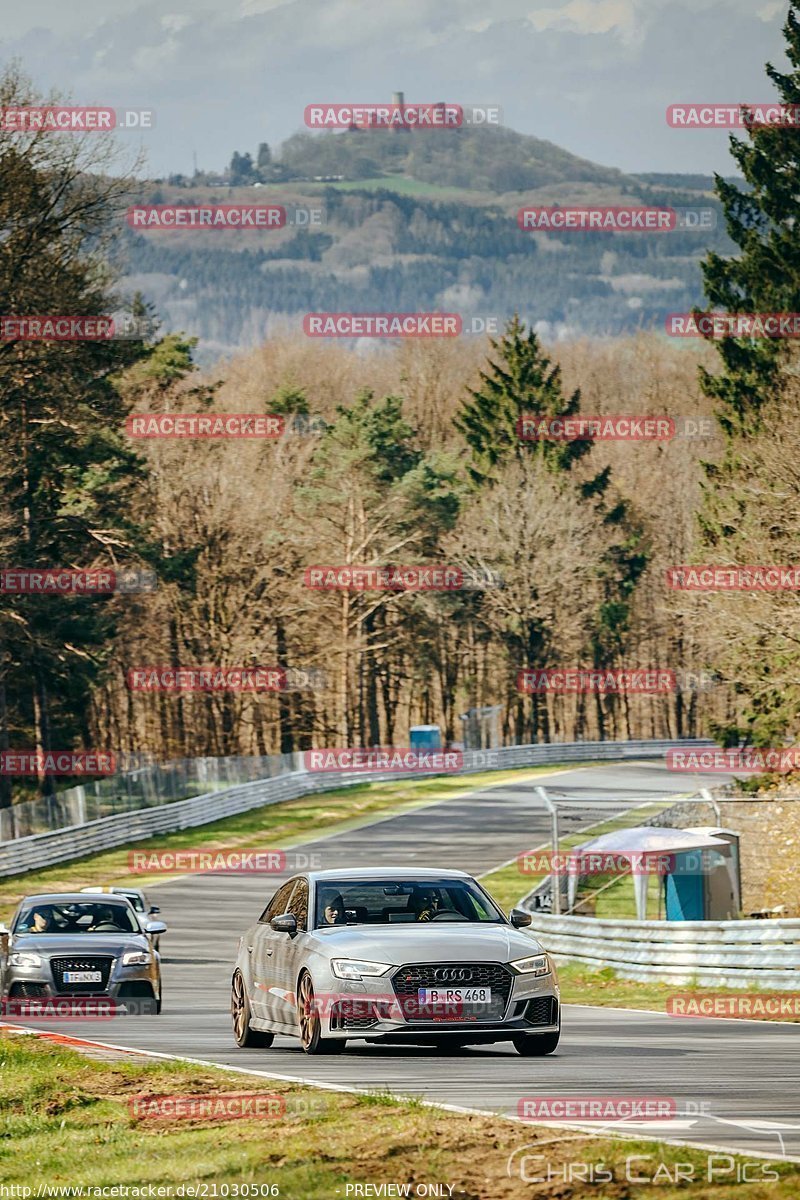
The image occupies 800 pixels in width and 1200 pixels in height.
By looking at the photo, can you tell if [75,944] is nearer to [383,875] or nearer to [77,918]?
[77,918]

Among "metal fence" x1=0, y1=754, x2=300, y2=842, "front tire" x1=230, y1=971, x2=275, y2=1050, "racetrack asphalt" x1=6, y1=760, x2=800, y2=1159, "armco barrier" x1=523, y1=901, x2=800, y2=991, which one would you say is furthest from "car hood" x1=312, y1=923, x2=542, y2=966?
"metal fence" x1=0, y1=754, x2=300, y2=842

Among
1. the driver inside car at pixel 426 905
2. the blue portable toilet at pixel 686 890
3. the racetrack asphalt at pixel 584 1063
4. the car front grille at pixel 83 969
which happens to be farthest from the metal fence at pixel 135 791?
the driver inside car at pixel 426 905

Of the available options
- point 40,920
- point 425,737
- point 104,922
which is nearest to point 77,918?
point 104,922

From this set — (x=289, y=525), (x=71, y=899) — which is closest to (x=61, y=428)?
(x=289, y=525)

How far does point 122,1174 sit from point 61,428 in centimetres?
4848

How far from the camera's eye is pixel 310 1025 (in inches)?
554

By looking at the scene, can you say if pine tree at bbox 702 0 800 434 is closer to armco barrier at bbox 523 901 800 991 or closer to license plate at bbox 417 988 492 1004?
armco barrier at bbox 523 901 800 991

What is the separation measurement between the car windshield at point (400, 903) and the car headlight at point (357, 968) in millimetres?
838

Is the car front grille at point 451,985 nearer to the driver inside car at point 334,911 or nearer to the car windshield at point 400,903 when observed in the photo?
the car windshield at point 400,903

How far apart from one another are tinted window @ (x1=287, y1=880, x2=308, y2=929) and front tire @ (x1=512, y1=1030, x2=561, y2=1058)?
1840 mm

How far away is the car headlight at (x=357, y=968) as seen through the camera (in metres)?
13.6

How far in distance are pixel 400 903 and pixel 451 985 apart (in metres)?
1.42

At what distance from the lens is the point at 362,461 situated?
8700cm

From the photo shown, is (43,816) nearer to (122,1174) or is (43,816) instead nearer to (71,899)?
(71,899)
